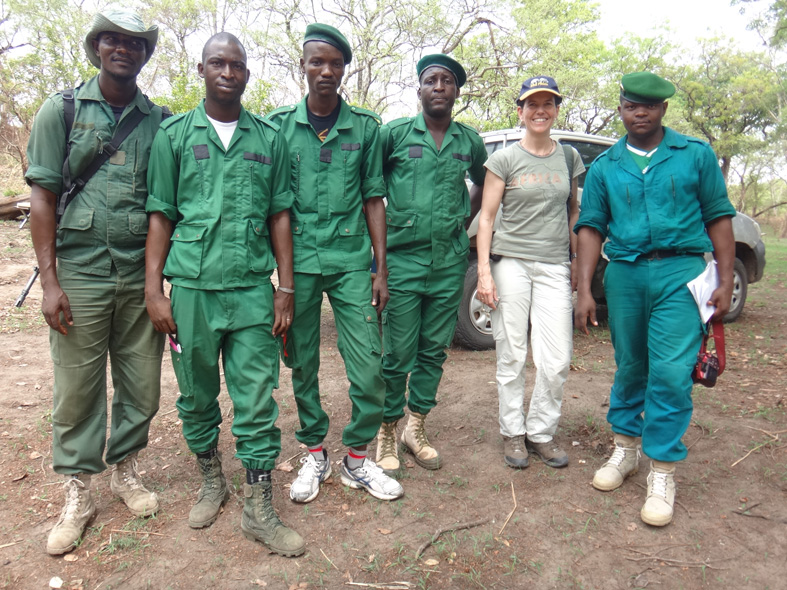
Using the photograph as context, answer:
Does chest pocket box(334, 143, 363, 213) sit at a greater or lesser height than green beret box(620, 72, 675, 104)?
lesser

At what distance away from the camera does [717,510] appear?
9.67 ft

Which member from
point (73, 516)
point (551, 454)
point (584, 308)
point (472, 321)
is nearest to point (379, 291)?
point (584, 308)

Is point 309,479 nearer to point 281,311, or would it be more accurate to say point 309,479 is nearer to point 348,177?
point 281,311

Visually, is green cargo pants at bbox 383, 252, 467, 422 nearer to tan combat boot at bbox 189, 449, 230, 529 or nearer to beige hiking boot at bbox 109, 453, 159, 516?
tan combat boot at bbox 189, 449, 230, 529

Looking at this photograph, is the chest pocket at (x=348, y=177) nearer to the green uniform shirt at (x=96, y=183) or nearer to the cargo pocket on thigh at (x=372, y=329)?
the cargo pocket on thigh at (x=372, y=329)

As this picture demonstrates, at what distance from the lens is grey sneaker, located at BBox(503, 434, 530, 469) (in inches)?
133

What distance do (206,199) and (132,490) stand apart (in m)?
1.54

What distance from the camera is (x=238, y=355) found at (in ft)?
8.96

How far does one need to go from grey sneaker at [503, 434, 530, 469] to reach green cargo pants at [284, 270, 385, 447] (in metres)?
0.86

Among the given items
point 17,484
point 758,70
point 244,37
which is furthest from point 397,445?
point 758,70

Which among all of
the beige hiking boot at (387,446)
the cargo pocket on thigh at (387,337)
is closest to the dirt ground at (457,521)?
the beige hiking boot at (387,446)

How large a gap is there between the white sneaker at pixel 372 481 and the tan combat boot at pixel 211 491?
644 mm

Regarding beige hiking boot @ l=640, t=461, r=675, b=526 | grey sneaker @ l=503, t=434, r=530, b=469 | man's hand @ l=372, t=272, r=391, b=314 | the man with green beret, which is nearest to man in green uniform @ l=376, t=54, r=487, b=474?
man's hand @ l=372, t=272, r=391, b=314

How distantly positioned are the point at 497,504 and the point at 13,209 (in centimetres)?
1254
